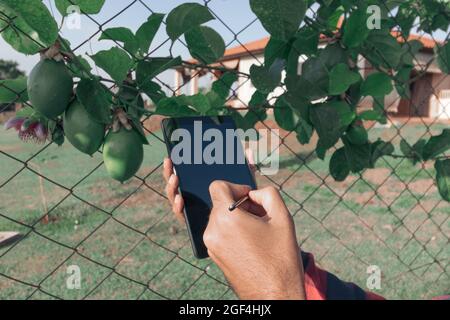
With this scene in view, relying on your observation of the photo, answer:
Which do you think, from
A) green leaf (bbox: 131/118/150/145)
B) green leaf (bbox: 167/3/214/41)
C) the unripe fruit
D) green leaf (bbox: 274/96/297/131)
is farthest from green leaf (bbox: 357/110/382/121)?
the unripe fruit

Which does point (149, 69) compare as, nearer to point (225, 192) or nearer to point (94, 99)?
point (94, 99)

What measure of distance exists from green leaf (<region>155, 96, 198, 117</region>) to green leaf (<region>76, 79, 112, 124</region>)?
0.11m

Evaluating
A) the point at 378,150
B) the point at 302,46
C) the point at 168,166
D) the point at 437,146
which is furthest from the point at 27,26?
the point at 437,146

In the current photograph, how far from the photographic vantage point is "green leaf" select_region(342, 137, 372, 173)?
4.10 feet

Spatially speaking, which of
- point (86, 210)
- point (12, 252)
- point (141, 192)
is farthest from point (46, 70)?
point (141, 192)

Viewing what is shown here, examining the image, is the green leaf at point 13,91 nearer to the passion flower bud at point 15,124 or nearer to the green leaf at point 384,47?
the passion flower bud at point 15,124

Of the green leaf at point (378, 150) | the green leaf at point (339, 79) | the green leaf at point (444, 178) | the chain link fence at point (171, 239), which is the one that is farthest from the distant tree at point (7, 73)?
the green leaf at point (444, 178)

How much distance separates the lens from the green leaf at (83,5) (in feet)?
2.29

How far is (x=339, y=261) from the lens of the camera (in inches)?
88.8

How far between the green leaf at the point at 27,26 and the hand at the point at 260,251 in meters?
0.36

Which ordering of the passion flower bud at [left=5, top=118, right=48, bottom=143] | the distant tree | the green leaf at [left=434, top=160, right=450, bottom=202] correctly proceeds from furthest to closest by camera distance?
1. the green leaf at [left=434, top=160, right=450, bottom=202]
2. the distant tree
3. the passion flower bud at [left=5, top=118, right=48, bottom=143]

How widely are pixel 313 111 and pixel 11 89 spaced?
0.61 metres

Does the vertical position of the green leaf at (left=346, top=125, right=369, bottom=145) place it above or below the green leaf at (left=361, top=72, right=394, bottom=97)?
below

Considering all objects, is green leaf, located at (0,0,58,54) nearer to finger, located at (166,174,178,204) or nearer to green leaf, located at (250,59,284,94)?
finger, located at (166,174,178,204)
